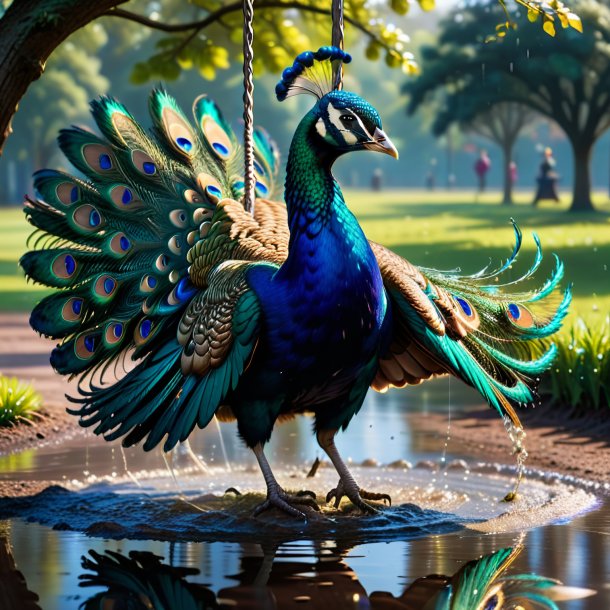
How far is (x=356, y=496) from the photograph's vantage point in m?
7.21

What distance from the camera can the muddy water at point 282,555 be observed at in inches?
209

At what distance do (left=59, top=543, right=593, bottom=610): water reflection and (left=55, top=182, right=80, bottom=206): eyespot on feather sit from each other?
2522 millimetres

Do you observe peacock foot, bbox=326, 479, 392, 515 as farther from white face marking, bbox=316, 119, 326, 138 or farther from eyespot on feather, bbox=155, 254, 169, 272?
white face marking, bbox=316, 119, 326, 138

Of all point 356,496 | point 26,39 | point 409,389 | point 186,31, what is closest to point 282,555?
point 356,496

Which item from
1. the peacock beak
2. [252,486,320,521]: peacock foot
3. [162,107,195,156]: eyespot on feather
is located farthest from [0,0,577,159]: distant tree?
[252,486,320,521]: peacock foot

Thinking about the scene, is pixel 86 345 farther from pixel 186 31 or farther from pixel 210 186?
pixel 186 31

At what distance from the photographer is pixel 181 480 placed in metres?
8.37

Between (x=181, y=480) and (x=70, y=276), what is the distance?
5.24 feet

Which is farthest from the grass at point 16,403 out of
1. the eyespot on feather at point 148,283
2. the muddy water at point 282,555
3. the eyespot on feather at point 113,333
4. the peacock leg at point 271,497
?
the peacock leg at point 271,497

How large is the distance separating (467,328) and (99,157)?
246 centimetres

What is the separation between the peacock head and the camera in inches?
240

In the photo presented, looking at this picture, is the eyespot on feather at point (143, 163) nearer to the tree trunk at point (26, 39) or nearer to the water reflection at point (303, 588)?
the tree trunk at point (26, 39)

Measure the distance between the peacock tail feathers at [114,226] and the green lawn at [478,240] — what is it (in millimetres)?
8780

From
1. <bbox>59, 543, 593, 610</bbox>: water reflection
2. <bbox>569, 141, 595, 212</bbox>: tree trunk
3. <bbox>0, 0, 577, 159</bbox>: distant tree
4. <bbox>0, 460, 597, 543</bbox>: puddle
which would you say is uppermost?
<bbox>569, 141, 595, 212</bbox>: tree trunk
